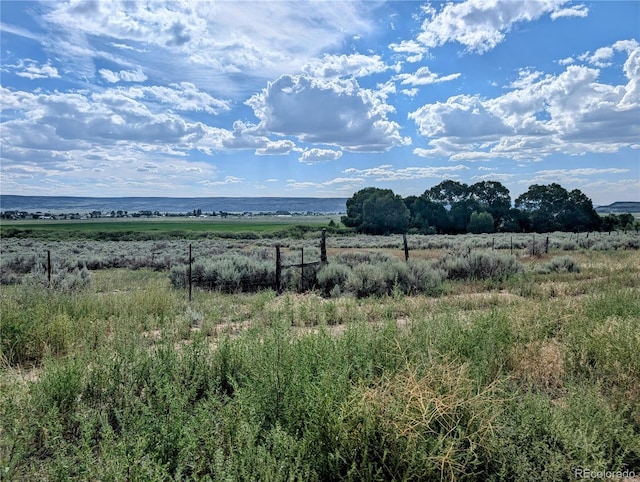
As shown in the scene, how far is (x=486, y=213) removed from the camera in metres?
68.4

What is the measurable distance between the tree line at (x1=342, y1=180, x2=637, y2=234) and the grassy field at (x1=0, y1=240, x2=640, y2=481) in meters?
64.3

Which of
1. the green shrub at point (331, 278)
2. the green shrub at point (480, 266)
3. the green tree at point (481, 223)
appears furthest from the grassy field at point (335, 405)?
the green tree at point (481, 223)

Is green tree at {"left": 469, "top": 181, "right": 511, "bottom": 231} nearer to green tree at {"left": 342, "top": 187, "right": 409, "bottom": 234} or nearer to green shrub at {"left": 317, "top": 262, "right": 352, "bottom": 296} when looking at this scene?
green tree at {"left": 342, "top": 187, "right": 409, "bottom": 234}

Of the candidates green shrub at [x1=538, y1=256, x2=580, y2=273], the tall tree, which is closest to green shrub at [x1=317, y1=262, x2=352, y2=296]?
green shrub at [x1=538, y1=256, x2=580, y2=273]

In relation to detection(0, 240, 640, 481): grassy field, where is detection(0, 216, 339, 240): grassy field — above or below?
below

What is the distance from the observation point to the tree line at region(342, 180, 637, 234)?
67.9m

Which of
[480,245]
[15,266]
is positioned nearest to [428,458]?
[15,266]

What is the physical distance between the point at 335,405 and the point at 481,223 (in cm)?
6898

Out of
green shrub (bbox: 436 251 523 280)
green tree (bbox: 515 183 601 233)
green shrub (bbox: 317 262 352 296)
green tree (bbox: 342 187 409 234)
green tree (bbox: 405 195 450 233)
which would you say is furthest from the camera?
green tree (bbox: 405 195 450 233)

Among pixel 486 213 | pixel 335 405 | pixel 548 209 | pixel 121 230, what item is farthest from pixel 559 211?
pixel 335 405

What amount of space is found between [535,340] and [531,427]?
3.16 metres

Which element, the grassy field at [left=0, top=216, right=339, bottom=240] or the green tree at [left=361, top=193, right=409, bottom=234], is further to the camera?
the green tree at [left=361, top=193, right=409, bottom=234]

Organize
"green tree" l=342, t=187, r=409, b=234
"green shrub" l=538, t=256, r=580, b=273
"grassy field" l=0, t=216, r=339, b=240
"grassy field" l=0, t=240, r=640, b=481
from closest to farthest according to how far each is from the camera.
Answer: "grassy field" l=0, t=240, r=640, b=481
"green shrub" l=538, t=256, r=580, b=273
"grassy field" l=0, t=216, r=339, b=240
"green tree" l=342, t=187, r=409, b=234

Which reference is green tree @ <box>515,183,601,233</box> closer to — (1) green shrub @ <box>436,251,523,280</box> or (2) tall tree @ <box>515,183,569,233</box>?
(2) tall tree @ <box>515,183,569,233</box>
